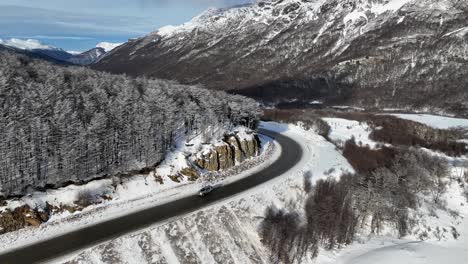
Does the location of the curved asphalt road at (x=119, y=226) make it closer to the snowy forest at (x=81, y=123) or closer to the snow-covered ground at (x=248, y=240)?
the snow-covered ground at (x=248, y=240)

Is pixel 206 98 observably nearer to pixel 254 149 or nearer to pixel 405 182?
pixel 254 149

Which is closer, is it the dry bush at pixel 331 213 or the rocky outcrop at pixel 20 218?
the rocky outcrop at pixel 20 218

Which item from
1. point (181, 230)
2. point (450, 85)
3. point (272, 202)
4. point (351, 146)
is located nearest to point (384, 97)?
point (450, 85)

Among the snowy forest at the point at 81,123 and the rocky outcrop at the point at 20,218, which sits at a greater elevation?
the snowy forest at the point at 81,123

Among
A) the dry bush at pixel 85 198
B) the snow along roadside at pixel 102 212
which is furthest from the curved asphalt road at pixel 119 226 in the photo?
the dry bush at pixel 85 198

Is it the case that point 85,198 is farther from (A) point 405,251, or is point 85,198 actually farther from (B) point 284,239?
(A) point 405,251

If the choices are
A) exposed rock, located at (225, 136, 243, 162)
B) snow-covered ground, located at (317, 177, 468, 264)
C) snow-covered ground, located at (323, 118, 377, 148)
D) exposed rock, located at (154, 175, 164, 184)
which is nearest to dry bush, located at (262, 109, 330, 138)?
snow-covered ground, located at (323, 118, 377, 148)

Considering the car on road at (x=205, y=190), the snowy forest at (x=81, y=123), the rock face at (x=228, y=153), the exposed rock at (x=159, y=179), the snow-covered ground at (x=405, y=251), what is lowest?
the snow-covered ground at (x=405, y=251)
